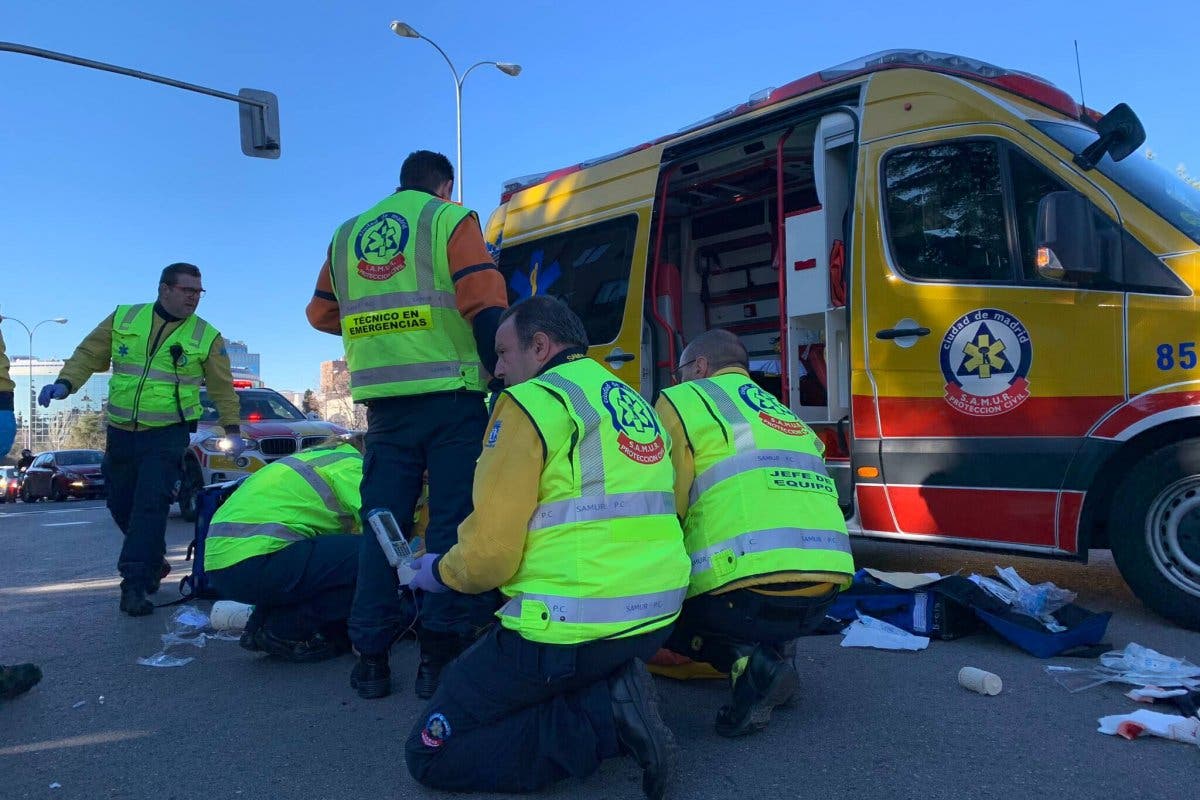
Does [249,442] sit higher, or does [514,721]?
[249,442]

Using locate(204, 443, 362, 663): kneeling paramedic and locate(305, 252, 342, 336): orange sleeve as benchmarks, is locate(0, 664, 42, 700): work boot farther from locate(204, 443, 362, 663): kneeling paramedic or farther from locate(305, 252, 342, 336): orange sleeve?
locate(305, 252, 342, 336): orange sleeve

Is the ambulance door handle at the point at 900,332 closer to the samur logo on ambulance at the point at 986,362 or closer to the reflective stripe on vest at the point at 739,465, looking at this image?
the samur logo on ambulance at the point at 986,362

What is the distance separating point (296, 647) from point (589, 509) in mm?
2175

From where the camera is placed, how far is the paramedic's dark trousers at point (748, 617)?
2.69 m

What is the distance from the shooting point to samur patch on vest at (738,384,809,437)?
9.53 ft

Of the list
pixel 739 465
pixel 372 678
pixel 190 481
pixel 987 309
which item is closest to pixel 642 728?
pixel 739 465

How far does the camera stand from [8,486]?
2619cm

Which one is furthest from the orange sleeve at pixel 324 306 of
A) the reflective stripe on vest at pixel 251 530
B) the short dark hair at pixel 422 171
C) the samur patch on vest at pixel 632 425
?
the samur patch on vest at pixel 632 425

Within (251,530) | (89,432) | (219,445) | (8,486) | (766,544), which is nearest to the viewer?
(766,544)

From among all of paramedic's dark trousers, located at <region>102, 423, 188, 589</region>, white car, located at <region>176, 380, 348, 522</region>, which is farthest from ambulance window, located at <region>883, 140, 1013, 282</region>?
white car, located at <region>176, 380, 348, 522</region>

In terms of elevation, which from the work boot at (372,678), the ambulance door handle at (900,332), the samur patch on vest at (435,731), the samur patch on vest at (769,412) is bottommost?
the work boot at (372,678)

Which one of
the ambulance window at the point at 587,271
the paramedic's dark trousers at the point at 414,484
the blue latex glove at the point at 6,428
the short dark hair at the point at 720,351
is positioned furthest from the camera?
the ambulance window at the point at 587,271

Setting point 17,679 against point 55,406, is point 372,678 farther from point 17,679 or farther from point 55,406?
point 55,406

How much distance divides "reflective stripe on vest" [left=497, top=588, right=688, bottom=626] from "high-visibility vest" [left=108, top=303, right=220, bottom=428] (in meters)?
3.42
